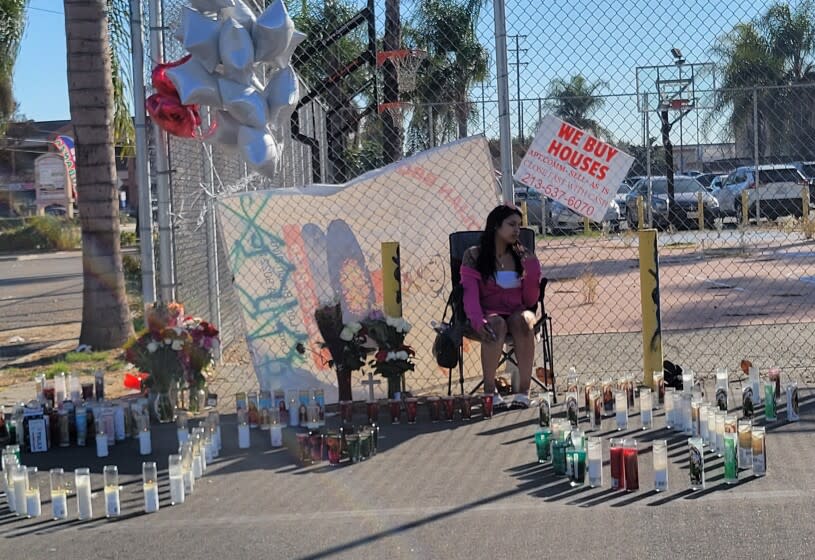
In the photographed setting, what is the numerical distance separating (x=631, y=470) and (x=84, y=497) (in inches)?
98.4

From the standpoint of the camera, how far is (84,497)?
17.0ft

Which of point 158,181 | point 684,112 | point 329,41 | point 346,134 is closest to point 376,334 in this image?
point 158,181

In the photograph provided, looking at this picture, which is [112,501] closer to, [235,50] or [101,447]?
[101,447]

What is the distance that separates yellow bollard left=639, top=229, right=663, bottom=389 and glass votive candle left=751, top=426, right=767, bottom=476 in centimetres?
208

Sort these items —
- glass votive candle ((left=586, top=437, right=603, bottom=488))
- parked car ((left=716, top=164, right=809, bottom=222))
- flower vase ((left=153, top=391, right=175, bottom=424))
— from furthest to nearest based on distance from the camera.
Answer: parked car ((left=716, top=164, right=809, bottom=222)) → flower vase ((left=153, top=391, right=175, bottom=424)) → glass votive candle ((left=586, top=437, right=603, bottom=488))

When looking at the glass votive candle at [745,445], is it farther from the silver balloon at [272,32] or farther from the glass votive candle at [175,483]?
the silver balloon at [272,32]

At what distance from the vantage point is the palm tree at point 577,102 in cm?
796

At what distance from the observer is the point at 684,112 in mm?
8953

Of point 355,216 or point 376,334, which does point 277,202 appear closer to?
point 355,216

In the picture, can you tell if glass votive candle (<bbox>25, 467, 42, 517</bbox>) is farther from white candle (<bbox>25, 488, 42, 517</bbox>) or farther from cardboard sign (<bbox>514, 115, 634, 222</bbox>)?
cardboard sign (<bbox>514, 115, 634, 222</bbox>)

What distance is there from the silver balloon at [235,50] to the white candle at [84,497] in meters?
2.90

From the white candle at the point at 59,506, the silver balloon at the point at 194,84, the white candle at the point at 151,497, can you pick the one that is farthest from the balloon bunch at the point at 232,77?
the white candle at the point at 59,506

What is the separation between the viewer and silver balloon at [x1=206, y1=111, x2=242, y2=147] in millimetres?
7207

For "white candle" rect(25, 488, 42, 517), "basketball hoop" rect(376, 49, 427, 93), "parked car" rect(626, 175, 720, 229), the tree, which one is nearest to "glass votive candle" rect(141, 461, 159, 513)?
"white candle" rect(25, 488, 42, 517)
